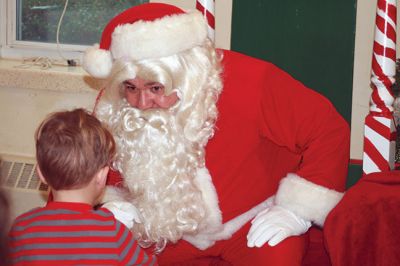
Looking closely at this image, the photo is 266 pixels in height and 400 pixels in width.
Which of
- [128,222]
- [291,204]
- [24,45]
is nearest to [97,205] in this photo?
[128,222]

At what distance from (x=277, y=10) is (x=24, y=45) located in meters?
1.36

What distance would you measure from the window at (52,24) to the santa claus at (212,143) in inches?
43.4

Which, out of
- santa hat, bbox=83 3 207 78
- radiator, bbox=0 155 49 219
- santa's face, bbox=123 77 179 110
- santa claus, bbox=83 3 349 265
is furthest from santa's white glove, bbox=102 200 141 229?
radiator, bbox=0 155 49 219

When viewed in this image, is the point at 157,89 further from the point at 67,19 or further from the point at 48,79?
the point at 67,19

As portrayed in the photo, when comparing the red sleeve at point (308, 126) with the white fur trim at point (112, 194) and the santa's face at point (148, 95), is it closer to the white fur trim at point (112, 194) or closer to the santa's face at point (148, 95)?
the santa's face at point (148, 95)

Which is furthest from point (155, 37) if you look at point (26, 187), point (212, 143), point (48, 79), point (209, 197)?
point (26, 187)

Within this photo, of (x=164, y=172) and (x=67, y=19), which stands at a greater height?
(x=67, y=19)

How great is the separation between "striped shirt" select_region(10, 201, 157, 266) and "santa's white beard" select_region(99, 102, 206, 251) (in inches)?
16.8

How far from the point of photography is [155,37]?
180 cm

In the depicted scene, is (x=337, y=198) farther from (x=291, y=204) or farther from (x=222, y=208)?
(x=222, y=208)

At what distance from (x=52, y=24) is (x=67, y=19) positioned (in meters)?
0.09

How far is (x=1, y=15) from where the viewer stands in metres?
3.09

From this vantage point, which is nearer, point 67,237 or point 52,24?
point 67,237

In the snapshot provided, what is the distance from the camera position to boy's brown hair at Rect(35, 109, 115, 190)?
1.49m
